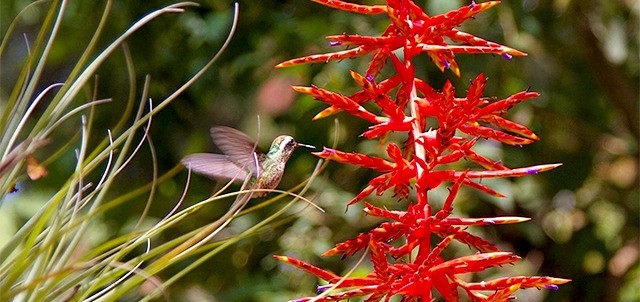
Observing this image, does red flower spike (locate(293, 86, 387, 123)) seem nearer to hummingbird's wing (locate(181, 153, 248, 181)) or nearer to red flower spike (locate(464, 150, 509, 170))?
red flower spike (locate(464, 150, 509, 170))

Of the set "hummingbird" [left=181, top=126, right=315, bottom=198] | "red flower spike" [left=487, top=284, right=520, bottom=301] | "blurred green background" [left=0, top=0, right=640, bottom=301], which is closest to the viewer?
"red flower spike" [left=487, top=284, right=520, bottom=301]

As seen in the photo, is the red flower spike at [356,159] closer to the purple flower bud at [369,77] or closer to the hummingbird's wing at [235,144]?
the purple flower bud at [369,77]

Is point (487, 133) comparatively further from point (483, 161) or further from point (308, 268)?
point (308, 268)

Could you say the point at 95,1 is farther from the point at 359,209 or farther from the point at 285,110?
the point at 359,209

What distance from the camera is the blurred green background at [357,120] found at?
1.70m

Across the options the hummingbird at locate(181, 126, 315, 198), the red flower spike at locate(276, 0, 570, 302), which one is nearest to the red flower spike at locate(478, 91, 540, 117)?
the red flower spike at locate(276, 0, 570, 302)

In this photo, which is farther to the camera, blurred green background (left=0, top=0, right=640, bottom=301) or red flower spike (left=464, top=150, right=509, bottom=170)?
blurred green background (left=0, top=0, right=640, bottom=301)

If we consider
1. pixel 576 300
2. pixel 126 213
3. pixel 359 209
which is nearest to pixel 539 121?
pixel 576 300

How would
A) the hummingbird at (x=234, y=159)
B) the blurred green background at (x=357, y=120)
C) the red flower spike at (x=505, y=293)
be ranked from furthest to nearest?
the blurred green background at (x=357, y=120) → the hummingbird at (x=234, y=159) → the red flower spike at (x=505, y=293)

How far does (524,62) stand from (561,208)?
1.35ft

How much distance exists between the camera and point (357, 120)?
5.84ft

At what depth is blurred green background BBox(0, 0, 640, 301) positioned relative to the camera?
170 centimetres

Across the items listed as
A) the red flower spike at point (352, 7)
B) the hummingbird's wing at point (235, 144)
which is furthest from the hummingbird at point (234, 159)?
the red flower spike at point (352, 7)

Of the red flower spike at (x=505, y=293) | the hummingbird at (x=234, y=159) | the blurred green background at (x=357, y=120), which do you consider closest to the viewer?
the red flower spike at (x=505, y=293)
